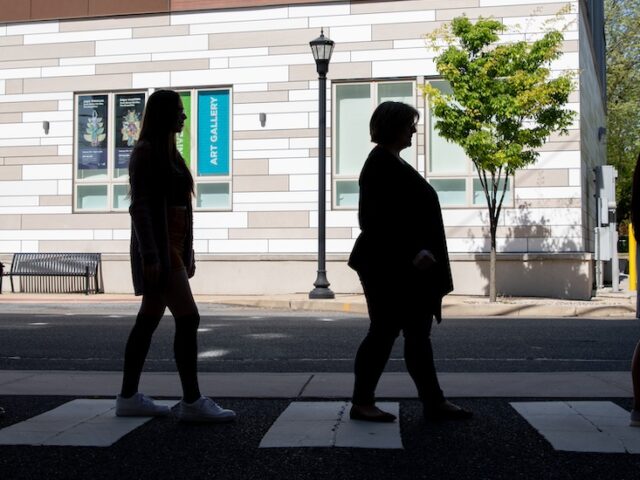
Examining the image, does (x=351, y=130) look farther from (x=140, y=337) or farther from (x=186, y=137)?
(x=140, y=337)

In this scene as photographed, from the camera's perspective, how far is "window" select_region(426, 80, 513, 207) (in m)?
17.6

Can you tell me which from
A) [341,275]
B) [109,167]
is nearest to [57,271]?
[109,167]

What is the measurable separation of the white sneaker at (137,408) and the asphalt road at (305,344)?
2415 mm

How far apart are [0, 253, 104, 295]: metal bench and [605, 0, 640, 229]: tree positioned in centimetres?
2991

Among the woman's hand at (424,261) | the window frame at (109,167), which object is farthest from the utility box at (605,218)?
the woman's hand at (424,261)

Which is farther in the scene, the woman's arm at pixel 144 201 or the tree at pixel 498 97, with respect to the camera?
the tree at pixel 498 97

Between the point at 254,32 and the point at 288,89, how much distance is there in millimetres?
1501

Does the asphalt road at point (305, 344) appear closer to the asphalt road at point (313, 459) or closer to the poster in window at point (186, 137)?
the asphalt road at point (313, 459)

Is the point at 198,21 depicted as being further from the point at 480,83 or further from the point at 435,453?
the point at 435,453

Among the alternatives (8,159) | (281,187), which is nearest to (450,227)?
(281,187)

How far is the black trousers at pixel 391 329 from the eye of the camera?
15.2 ft

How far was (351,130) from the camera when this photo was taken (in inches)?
723

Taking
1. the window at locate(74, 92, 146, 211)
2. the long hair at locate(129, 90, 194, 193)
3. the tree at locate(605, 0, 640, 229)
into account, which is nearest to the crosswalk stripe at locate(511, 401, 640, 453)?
the long hair at locate(129, 90, 194, 193)

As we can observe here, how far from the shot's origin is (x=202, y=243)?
18688 millimetres
